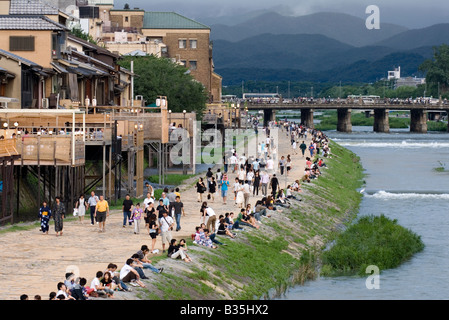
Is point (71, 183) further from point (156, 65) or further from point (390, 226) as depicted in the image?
point (156, 65)

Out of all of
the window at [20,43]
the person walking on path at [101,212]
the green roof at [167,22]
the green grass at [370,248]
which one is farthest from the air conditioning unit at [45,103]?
the green roof at [167,22]

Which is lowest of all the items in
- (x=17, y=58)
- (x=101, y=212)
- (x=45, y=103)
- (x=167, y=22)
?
(x=101, y=212)

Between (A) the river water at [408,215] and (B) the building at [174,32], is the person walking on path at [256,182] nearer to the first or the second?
Result: (A) the river water at [408,215]

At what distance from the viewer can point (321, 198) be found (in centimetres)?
5709

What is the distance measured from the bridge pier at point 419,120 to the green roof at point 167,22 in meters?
70.4

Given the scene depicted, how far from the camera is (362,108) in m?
186

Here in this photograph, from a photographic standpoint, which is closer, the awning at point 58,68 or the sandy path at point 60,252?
the sandy path at point 60,252

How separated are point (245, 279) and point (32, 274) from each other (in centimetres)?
794

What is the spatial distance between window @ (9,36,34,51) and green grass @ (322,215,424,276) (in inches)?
813

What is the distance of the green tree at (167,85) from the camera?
84.7m

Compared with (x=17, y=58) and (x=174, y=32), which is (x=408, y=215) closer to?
(x=17, y=58)

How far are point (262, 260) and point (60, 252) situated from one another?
26.3ft

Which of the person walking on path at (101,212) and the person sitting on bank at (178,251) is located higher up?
the person walking on path at (101,212)

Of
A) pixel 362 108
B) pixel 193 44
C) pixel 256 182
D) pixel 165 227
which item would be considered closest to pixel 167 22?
pixel 193 44
